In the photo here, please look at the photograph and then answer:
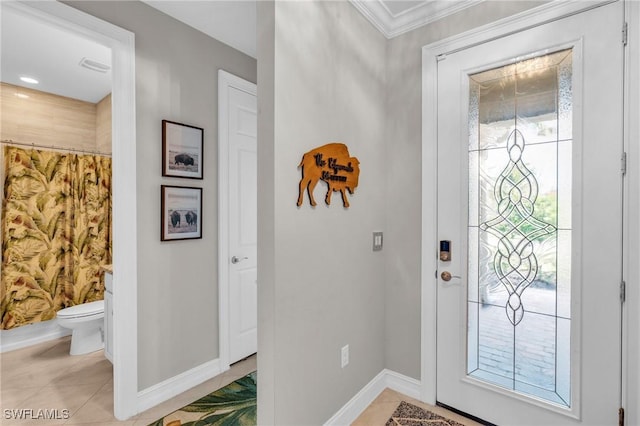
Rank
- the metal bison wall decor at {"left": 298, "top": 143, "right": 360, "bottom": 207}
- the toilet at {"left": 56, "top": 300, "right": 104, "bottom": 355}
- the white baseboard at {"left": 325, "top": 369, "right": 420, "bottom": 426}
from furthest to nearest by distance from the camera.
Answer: the toilet at {"left": 56, "top": 300, "right": 104, "bottom": 355}
the white baseboard at {"left": 325, "top": 369, "right": 420, "bottom": 426}
the metal bison wall decor at {"left": 298, "top": 143, "right": 360, "bottom": 207}

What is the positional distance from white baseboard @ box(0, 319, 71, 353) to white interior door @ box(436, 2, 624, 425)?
12.3ft

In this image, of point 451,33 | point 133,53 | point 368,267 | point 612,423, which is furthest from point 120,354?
point 451,33

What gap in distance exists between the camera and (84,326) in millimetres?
2855

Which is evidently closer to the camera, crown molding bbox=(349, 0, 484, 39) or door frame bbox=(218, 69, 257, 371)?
crown molding bbox=(349, 0, 484, 39)

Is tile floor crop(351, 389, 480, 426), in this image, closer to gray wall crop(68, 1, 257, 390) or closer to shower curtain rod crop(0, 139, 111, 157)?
gray wall crop(68, 1, 257, 390)

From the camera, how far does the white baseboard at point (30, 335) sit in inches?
116

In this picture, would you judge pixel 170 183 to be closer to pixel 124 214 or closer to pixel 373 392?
pixel 124 214

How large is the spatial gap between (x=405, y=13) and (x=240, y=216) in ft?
6.35

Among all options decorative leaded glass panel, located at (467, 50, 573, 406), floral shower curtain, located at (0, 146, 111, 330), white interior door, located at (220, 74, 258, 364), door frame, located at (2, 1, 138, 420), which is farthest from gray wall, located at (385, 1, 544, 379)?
floral shower curtain, located at (0, 146, 111, 330)

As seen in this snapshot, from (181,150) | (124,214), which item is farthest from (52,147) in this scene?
(124,214)

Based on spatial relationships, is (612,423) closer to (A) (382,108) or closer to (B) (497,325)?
(B) (497,325)

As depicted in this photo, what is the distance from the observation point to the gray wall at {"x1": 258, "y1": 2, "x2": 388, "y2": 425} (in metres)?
1.43

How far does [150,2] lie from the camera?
2002 mm

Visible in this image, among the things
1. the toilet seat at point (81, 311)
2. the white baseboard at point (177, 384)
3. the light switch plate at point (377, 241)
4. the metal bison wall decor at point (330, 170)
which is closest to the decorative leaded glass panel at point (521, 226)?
the light switch plate at point (377, 241)
